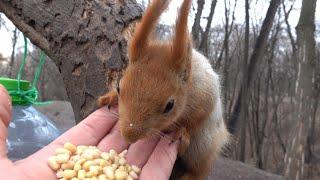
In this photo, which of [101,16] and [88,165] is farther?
[101,16]

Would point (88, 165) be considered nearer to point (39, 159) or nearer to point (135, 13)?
point (39, 159)

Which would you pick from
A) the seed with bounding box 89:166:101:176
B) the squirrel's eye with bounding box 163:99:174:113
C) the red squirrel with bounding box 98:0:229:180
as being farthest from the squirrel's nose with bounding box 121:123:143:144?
the seed with bounding box 89:166:101:176

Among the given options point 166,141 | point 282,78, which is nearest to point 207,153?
point 166,141

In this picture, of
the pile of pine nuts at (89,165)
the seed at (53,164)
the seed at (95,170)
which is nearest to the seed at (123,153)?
the pile of pine nuts at (89,165)

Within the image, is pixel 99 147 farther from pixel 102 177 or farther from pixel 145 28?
pixel 145 28

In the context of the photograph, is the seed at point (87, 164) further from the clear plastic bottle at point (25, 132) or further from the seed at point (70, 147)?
the clear plastic bottle at point (25, 132)

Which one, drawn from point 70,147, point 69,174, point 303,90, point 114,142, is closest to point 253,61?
point 303,90
